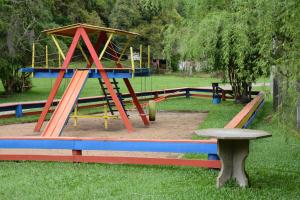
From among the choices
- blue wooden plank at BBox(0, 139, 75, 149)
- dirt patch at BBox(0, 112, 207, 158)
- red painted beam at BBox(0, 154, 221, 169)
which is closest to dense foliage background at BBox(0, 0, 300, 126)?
red painted beam at BBox(0, 154, 221, 169)

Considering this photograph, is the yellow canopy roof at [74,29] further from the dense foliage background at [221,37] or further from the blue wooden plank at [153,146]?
the blue wooden plank at [153,146]

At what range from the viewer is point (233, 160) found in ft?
22.1

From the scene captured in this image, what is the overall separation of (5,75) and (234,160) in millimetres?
22881

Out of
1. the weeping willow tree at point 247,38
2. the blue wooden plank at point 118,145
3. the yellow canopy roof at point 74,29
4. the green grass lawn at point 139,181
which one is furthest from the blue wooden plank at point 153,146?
the yellow canopy roof at point 74,29

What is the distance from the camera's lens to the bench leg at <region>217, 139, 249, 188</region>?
21.8 feet

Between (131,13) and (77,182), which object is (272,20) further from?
(131,13)

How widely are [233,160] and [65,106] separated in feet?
21.6

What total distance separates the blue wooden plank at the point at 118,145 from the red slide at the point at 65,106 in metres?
2.50

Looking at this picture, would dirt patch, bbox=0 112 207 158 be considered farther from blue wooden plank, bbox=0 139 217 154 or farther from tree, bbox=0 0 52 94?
tree, bbox=0 0 52 94

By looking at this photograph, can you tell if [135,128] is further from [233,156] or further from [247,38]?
[233,156]

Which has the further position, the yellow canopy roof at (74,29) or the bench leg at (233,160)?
the yellow canopy roof at (74,29)

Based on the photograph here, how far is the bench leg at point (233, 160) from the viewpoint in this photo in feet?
21.8

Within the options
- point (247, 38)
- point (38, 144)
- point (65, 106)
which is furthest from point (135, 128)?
point (38, 144)

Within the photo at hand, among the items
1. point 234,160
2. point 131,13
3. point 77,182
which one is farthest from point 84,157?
point 131,13
